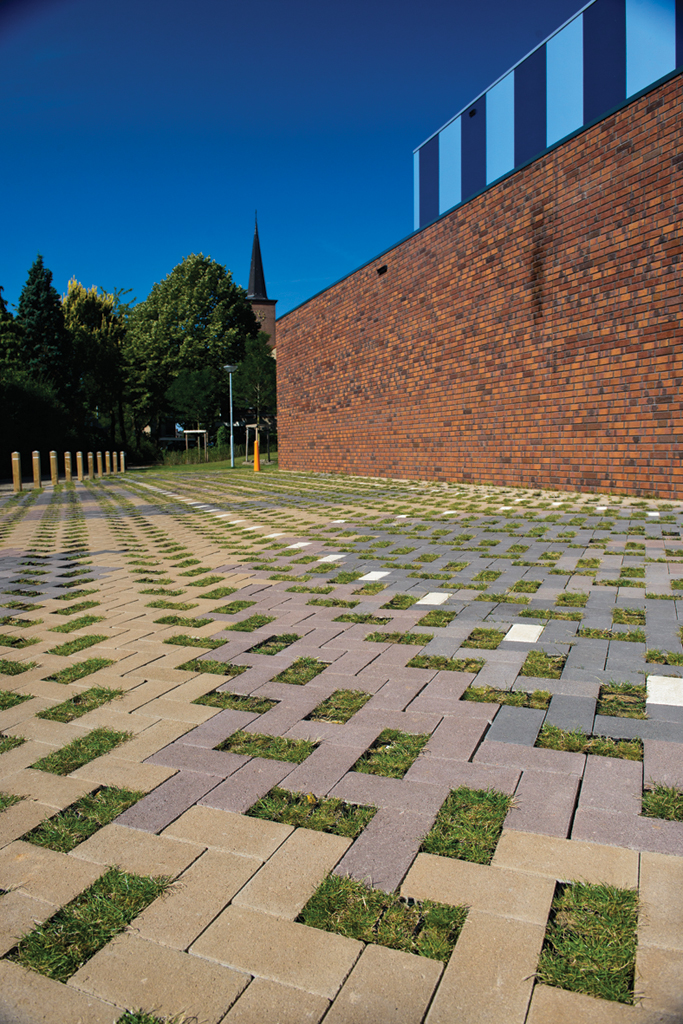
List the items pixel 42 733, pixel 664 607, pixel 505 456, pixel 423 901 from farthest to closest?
1. pixel 505 456
2. pixel 664 607
3. pixel 42 733
4. pixel 423 901

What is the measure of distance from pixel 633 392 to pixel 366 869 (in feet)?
29.7

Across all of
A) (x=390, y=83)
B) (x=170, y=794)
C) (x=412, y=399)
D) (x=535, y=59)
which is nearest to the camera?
(x=170, y=794)

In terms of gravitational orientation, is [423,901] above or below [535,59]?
below

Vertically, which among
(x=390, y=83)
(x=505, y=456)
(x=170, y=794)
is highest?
(x=390, y=83)

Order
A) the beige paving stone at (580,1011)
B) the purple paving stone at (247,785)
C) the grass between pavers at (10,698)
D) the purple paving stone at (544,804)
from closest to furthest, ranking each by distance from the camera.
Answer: the beige paving stone at (580,1011) → the purple paving stone at (544,804) → the purple paving stone at (247,785) → the grass between pavers at (10,698)

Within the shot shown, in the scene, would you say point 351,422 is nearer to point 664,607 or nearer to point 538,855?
point 664,607

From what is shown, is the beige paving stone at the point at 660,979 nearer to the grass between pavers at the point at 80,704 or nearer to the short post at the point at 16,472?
the grass between pavers at the point at 80,704

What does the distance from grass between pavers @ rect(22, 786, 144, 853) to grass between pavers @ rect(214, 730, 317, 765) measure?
1.28ft

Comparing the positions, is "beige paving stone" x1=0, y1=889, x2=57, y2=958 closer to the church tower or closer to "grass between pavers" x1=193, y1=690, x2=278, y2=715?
"grass between pavers" x1=193, y1=690, x2=278, y2=715

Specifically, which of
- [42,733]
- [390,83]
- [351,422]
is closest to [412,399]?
[351,422]

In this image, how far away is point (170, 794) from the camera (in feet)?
6.58

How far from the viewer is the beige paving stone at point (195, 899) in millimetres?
1413

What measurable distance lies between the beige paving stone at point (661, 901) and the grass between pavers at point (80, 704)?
210 centimetres

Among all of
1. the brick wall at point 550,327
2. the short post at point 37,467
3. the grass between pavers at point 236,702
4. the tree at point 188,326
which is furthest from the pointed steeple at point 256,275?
the grass between pavers at point 236,702
